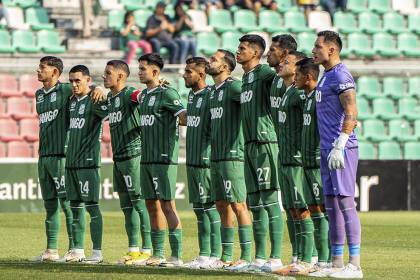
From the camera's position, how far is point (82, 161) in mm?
14812

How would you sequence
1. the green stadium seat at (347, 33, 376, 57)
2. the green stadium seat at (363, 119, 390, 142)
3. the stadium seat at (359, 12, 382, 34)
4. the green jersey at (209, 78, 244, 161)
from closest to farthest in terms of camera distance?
1. the green jersey at (209, 78, 244, 161)
2. the green stadium seat at (363, 119, 390, 142)
3. the green stadium seat at (347, 33, 376, 57)
4. the stadium seat at (359, 12, 382, 34)

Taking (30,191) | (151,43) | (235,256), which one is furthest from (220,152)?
(151,43)

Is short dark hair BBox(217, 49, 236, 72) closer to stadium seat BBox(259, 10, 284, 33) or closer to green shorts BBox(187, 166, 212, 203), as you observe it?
green shorts BBox(187, 166, 212, 203)

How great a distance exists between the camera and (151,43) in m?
28.0

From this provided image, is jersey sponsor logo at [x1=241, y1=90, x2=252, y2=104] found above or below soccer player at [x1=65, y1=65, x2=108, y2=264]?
above

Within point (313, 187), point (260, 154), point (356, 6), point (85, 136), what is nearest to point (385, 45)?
point (356, 6)

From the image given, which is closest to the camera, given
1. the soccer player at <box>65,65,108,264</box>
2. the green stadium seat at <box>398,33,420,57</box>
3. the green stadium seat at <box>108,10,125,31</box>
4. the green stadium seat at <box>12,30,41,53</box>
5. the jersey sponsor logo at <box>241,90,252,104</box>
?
the jersey sponsor logo at <box>241,90,252,104</box>

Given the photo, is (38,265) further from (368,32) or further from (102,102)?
(368,32)

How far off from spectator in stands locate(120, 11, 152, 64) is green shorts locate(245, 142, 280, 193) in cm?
1409

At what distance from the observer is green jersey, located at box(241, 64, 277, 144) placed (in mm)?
13562

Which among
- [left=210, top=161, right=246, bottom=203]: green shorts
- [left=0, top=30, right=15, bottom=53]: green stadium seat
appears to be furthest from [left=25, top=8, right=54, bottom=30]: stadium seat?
[left=210, top=161, right=246, bottom=203]: green shorts

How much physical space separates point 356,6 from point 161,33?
6775 mm

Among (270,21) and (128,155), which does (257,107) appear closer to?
(128,155)

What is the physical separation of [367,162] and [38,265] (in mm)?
12899
